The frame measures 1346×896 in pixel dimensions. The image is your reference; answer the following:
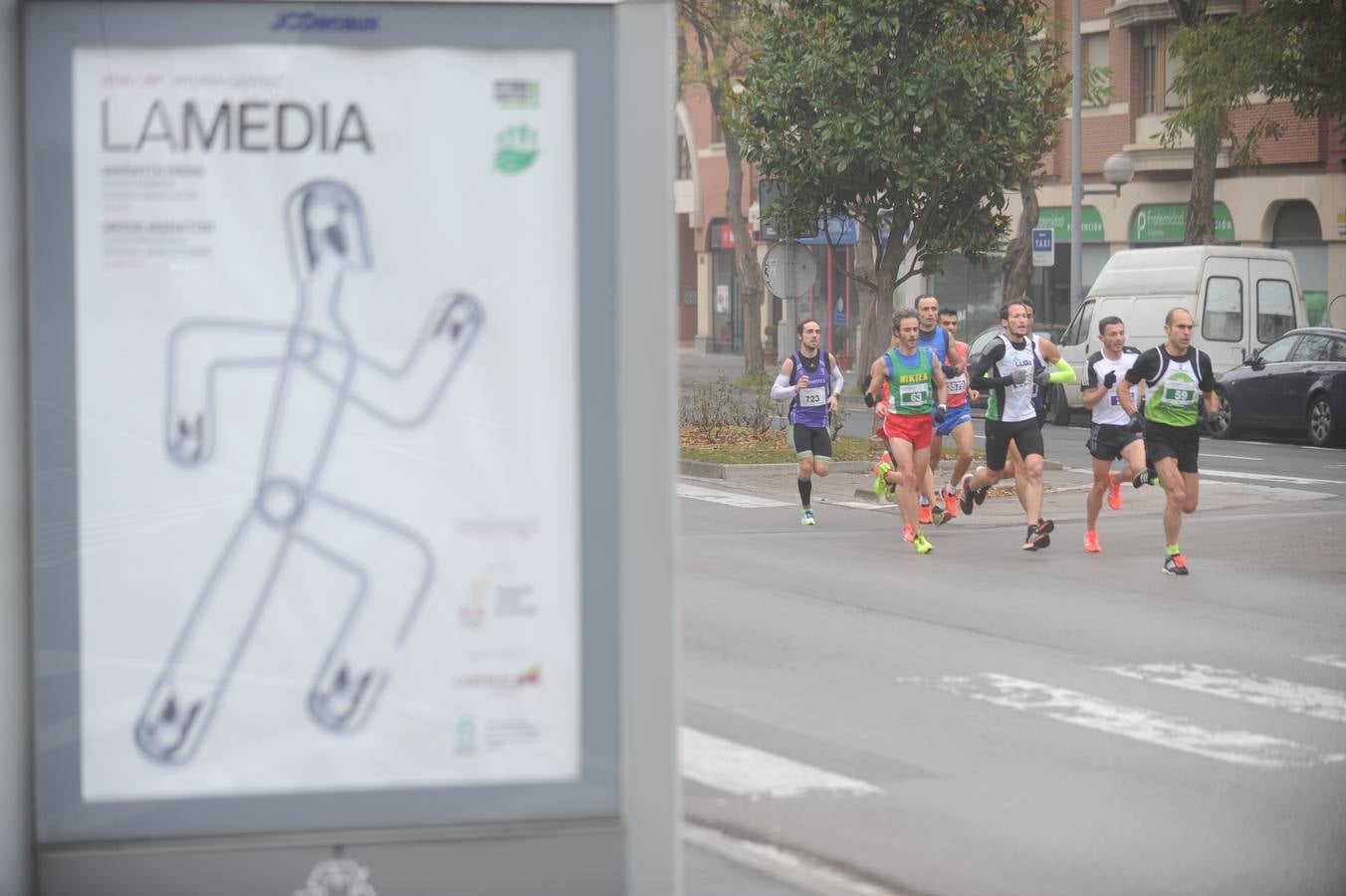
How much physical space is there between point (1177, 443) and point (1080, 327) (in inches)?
681

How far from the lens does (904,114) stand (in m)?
25.9

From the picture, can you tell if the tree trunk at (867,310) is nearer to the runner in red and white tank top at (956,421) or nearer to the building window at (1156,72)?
the building window at (1156,72)

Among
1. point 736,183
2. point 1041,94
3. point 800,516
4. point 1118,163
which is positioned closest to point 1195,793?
point 800,516

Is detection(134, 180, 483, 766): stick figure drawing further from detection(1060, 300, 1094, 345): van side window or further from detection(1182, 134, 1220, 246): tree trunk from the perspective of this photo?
detection(1182, 134, 1220, 246): tree trunk

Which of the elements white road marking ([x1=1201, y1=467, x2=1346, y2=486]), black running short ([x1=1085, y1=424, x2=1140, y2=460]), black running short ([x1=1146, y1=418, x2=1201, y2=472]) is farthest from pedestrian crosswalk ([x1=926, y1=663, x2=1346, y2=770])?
white road marking ([x1=1201, y1=467, x2=1346, y2=486])

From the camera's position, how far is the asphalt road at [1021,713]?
21.2ft

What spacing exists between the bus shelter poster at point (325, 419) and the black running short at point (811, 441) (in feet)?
42.1

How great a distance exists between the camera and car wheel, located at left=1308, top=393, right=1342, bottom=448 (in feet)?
83.6

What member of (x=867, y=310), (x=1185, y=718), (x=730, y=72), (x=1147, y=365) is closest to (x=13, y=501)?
(x=1185, y=718)

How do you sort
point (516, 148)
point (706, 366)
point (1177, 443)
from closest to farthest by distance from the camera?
1. point (516, 148)
2. point (1177, 443)
3. point (706, 366)

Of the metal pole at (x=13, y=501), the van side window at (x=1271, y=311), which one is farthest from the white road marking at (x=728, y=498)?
the metal pole at (x=13, y=501)

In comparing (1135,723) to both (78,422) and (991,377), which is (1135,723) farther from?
(991,377)

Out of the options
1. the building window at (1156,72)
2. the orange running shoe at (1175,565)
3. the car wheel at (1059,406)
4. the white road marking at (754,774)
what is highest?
the building window at (1156,72)

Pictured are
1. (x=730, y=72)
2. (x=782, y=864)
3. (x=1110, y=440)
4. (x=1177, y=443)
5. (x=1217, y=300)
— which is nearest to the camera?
(x=782, y=864)
